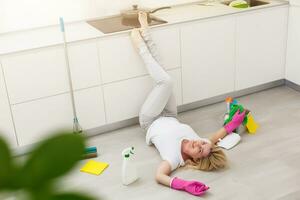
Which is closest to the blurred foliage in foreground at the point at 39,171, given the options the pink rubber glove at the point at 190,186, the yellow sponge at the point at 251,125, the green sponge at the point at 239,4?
the pink rubber glove at the point at 190,186

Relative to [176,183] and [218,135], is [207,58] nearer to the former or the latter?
[218,135]

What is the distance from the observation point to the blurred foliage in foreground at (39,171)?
0.11m

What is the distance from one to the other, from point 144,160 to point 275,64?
1562 mm

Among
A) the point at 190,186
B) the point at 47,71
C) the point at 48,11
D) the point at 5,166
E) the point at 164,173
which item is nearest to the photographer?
the point at 5,166

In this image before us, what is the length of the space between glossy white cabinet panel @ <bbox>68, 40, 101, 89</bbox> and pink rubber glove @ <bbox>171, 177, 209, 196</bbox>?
92cm

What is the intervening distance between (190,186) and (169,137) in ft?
1.44

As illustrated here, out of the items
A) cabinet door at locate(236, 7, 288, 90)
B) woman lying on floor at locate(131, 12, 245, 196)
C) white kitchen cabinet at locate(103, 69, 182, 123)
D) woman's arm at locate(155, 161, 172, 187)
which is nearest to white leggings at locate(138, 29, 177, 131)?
woman lying on floor at locate(131, 12, 245, 196)

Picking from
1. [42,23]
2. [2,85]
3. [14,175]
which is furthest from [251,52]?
[14,175]

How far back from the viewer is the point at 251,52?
3318mm

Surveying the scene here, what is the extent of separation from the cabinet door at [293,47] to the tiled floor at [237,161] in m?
0.27

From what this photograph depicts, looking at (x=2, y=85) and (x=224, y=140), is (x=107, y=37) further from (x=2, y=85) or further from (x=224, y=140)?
(x=224, y=140)

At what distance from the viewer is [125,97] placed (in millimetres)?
2943

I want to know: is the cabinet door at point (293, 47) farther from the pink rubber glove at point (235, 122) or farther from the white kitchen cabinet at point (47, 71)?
the white kitchen cabinet at point (47, 71)

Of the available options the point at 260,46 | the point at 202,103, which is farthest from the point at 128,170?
the point at 260,46
